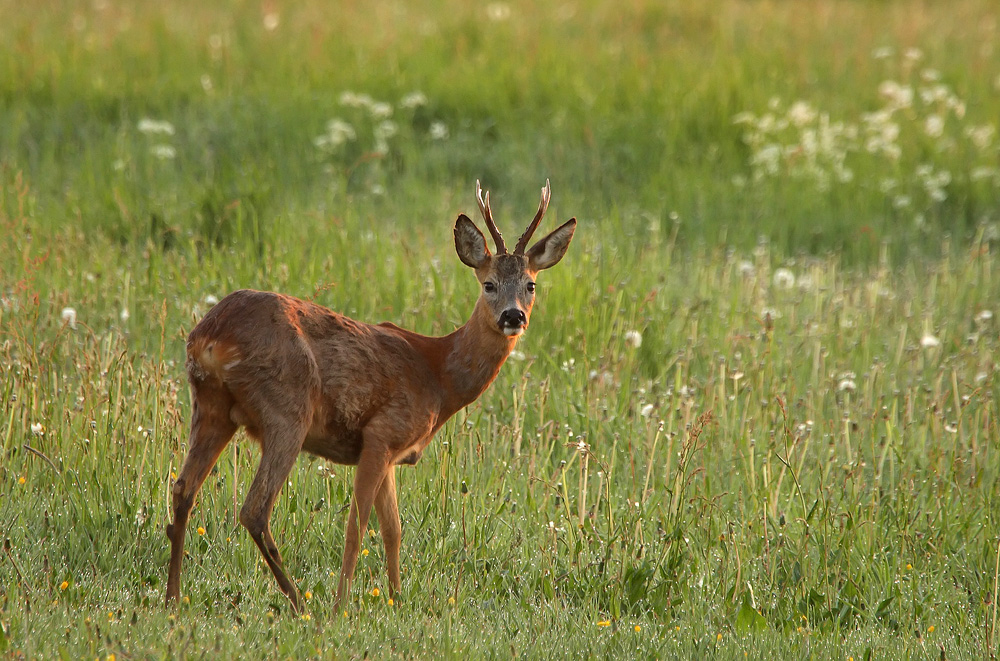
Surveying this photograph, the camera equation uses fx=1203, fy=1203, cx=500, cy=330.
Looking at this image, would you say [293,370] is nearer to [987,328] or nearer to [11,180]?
[987,328]

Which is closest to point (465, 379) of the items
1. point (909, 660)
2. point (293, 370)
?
point (293, 370)

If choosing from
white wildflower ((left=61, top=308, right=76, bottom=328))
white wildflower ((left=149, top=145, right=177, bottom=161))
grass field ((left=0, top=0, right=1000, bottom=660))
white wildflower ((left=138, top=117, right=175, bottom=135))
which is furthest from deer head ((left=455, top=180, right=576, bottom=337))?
white wildflower ((left=138, top=117, right=175, bottom=135))

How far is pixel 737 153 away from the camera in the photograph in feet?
38.7

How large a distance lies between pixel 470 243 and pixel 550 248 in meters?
0.34

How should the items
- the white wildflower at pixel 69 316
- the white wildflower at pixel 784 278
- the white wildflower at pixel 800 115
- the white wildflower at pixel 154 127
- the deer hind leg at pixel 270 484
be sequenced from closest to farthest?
the deer hind leg at pixel 270 484, the white wildflower at pixel 69 316, the white wildflower at pixel 784 278, the white wildflower at pixel 154 127, the white wildflower at pixel 800 115

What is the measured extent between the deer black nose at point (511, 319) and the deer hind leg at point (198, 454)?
1.04m

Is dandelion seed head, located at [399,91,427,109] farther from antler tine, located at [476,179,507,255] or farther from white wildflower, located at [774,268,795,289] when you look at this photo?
antler tine, located at [476,179,507,255]

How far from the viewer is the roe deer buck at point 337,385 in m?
4.16

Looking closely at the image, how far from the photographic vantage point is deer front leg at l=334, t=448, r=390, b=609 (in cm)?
431

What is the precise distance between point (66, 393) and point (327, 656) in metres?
2.66

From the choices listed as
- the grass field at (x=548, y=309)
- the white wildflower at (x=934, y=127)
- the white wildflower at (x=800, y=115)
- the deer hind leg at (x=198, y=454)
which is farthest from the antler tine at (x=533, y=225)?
the white wildflower at (x=934, y=127)

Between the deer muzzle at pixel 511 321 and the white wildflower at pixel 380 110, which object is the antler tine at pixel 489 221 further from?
the white wildflower at pixel 380 110

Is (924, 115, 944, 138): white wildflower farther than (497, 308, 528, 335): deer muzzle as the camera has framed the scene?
Yes

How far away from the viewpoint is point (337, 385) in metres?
4.32
